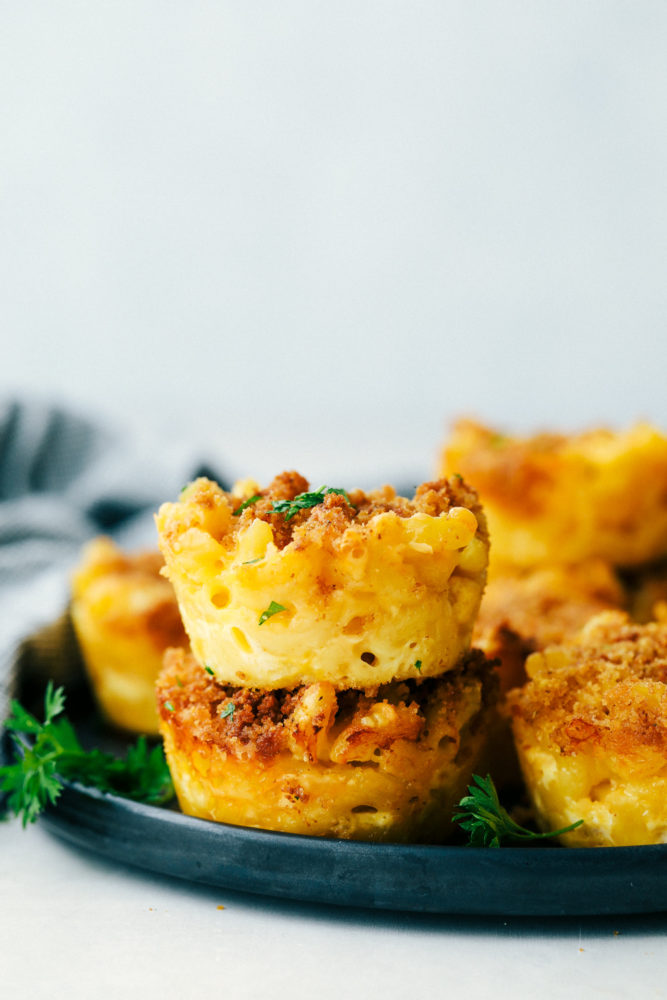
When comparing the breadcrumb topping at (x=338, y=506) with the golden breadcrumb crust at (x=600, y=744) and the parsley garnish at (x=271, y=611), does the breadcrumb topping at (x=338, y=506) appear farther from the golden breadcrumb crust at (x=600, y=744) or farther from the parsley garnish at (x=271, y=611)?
the golden breadcrumb crust at (x=600, y=744)

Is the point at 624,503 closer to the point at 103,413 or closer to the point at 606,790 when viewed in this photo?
the point at 606,790

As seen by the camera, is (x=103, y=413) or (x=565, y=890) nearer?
(x=565, y=890)

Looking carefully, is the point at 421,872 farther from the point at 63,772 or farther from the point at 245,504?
the point at 63,772

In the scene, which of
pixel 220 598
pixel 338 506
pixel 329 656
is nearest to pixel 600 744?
pixel 329 656

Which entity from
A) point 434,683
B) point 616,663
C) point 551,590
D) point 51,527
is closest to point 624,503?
point 551,590

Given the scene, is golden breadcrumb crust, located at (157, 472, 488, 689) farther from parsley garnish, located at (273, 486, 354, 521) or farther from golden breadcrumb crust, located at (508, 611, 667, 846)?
golden breadcrumb crust, located at (508, 611, 667, 846)

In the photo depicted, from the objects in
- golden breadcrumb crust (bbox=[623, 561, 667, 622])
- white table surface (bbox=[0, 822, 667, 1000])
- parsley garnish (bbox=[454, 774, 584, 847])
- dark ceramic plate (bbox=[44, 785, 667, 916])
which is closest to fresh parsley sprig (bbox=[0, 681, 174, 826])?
white table surface (bbox=[0, 822, 667, 1000])
